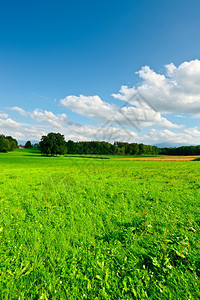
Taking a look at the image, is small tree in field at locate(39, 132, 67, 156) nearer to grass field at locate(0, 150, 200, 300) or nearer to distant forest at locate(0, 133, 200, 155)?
distant forest at locate(0, 133, 200, 155)

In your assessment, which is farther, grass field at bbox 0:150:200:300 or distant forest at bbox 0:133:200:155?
distant forest at bbox 0:133:200:155

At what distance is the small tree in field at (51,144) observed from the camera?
265 ft

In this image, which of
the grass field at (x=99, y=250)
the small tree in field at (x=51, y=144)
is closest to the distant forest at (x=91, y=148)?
the small tree in field at (x=51, y=144)

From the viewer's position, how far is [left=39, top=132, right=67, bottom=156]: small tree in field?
265 ft

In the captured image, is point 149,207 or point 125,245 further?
point 149,207

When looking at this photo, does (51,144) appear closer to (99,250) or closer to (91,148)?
(91,148)

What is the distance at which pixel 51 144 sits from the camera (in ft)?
264

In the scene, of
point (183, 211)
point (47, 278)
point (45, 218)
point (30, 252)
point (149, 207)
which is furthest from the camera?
point (149, 207)

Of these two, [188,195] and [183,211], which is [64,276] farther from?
[188,195]

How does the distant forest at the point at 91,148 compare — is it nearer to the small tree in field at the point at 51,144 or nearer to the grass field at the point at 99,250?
the small tree in field at the point at 51,144

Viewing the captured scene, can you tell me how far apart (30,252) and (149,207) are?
5009 mm

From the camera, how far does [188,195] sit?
8211mm

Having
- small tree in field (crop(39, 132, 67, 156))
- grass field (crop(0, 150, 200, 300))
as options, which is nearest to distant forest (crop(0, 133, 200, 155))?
small tree in field (crop(39, 132, 67, 156))

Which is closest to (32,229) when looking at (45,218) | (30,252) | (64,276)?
(45,218)
